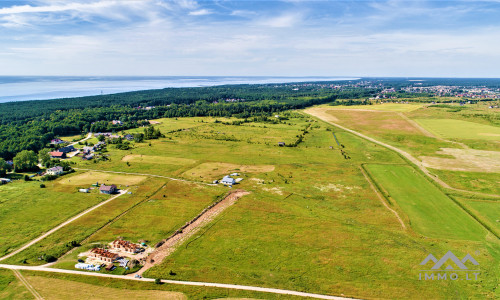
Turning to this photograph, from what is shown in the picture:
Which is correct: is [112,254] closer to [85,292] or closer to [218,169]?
[85,292]

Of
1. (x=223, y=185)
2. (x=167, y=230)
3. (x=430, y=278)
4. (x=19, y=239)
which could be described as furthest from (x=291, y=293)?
(x=19, y=239)

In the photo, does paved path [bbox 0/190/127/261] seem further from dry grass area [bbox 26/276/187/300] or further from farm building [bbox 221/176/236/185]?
farm building [bbox 221/176/236/185]

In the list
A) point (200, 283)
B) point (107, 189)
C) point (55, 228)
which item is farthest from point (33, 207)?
point (200, 283)

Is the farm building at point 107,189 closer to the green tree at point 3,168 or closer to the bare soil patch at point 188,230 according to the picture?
the bare soil patch at point 188,230

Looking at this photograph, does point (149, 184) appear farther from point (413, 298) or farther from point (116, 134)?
point (116, 134)

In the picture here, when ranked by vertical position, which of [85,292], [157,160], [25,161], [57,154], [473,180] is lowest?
[85,292]
